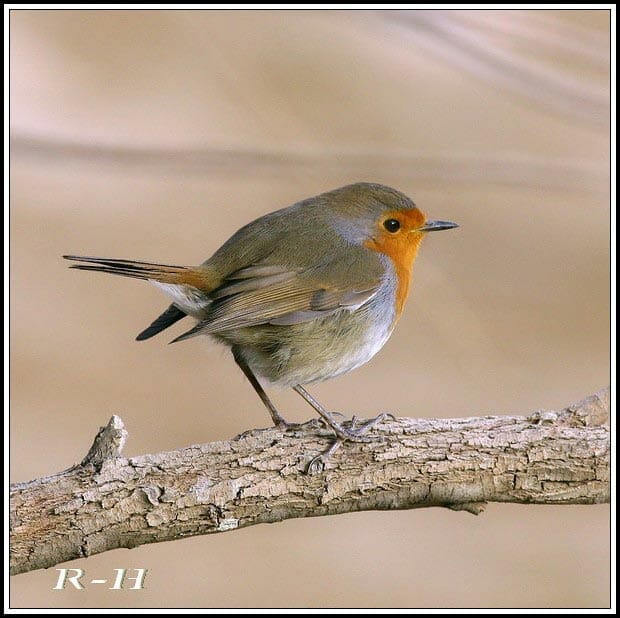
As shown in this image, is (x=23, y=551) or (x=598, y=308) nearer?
(x=23, y=551)

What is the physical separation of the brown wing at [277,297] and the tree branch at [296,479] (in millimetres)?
415

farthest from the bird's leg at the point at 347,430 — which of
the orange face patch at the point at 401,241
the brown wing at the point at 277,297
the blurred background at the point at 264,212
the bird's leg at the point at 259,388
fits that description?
→ the blurred background at the point at 264,212

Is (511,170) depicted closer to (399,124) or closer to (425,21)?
(425,21)

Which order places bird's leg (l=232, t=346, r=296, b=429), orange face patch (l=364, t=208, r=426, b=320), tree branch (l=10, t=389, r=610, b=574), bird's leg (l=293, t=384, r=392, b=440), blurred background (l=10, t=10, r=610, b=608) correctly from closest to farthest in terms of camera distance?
tree branch (l=10, t=389, r=610, b=574) < bird's leg (l=293, t=384, r=392, b=440) < bird's leg (l=232, t=346, r=296, b=429) < orange face patch (l=364, t=208, r=426, b=320) < blurred background (l=10, t=10, r=610, b=608)

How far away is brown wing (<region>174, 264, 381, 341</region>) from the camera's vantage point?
3017mm

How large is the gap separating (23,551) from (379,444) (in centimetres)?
124

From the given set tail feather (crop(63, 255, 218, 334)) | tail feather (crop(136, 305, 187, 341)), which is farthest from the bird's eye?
tail feather (crop(136, 305, 187, 341))

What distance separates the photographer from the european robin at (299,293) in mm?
3076

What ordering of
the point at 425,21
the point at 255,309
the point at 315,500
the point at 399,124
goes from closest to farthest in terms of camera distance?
the point at 315,500
the point at 255,309
the point at 425,21
the point at 399,124

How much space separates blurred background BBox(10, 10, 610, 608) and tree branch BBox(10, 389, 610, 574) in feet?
7.35

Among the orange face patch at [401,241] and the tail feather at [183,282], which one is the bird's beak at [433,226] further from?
the tail feather at [183,282]

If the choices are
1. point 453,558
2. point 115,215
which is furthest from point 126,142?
point 453,558

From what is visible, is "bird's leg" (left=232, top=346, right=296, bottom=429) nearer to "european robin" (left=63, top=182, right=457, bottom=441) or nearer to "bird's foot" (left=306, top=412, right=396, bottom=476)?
"european robin" (left=63, top=182, right=457, bottom=441)

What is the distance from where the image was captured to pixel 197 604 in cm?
482
